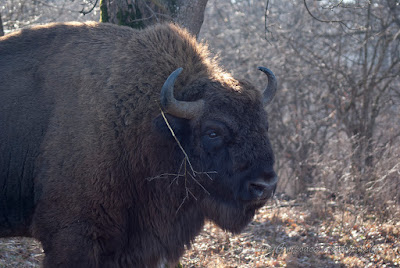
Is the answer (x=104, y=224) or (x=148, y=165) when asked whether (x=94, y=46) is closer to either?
(x=148, y=165)

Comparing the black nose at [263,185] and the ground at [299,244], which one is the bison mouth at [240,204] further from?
the ground at [299,244]

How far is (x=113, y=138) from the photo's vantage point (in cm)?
477

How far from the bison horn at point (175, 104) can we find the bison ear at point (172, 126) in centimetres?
12

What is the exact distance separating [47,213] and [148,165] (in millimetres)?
1143

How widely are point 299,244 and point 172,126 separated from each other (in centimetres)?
411

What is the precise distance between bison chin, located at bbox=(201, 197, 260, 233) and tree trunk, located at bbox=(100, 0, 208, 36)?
111 inches

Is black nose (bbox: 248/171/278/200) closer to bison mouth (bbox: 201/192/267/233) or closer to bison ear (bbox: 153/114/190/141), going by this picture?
bison mouth (bbox: 201/192/267/233)

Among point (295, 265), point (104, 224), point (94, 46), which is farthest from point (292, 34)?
point (104, 224)

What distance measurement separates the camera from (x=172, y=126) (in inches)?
187

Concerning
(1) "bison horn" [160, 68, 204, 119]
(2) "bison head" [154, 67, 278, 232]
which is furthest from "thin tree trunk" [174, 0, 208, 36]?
(1) "bison horn" [160, 68, 204, 119]

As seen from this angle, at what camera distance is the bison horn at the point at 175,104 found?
14.7ft

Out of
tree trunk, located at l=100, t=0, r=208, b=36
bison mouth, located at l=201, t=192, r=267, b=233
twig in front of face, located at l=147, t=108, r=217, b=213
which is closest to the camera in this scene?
twig in front of face, located at l=147, t=108, r=217, b=213

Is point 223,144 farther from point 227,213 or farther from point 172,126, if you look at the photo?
point 227,213

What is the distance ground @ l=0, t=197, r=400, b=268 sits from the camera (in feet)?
22.3
